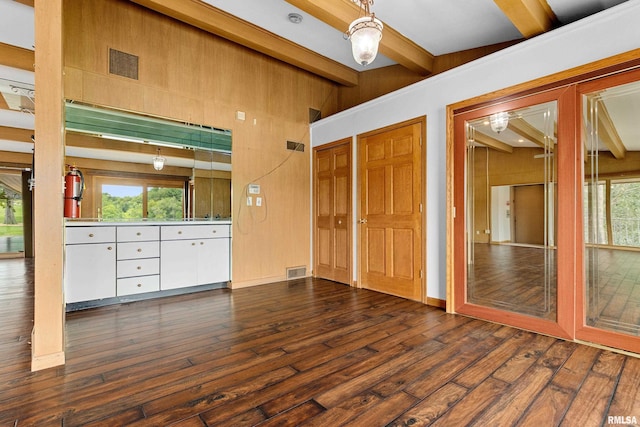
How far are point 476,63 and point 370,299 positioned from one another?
2.75m

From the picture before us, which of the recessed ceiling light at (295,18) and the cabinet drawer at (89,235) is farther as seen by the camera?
the recessed ceiling light at (295,18)

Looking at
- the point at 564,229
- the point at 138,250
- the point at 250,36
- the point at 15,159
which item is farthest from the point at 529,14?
the point at 15,159

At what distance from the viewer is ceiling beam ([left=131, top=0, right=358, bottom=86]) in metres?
3.46

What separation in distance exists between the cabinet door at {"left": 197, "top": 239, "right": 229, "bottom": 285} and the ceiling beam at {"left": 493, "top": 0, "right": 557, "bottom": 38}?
3.95 metres

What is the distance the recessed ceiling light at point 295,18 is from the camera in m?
3.68

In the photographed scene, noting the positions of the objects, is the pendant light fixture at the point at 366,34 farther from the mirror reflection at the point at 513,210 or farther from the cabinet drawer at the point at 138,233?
the cabinet drawer at the point at 138,233

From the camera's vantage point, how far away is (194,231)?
13.2ft

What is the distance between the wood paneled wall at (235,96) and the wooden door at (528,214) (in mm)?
3053

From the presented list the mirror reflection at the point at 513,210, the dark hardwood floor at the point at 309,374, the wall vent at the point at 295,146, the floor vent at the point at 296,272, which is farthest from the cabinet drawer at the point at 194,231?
the mirror reflection at the point at 513,210

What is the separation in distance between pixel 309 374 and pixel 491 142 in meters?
2.70

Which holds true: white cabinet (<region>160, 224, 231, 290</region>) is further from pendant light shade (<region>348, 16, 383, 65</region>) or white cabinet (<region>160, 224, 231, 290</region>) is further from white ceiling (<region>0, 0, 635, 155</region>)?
pendant light shade (<region>348, 16, 383, 65</region>)

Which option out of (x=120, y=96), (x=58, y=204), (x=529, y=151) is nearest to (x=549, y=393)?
(x=529, y=151)

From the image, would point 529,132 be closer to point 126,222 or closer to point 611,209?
point 611,209

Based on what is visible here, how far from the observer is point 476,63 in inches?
122
